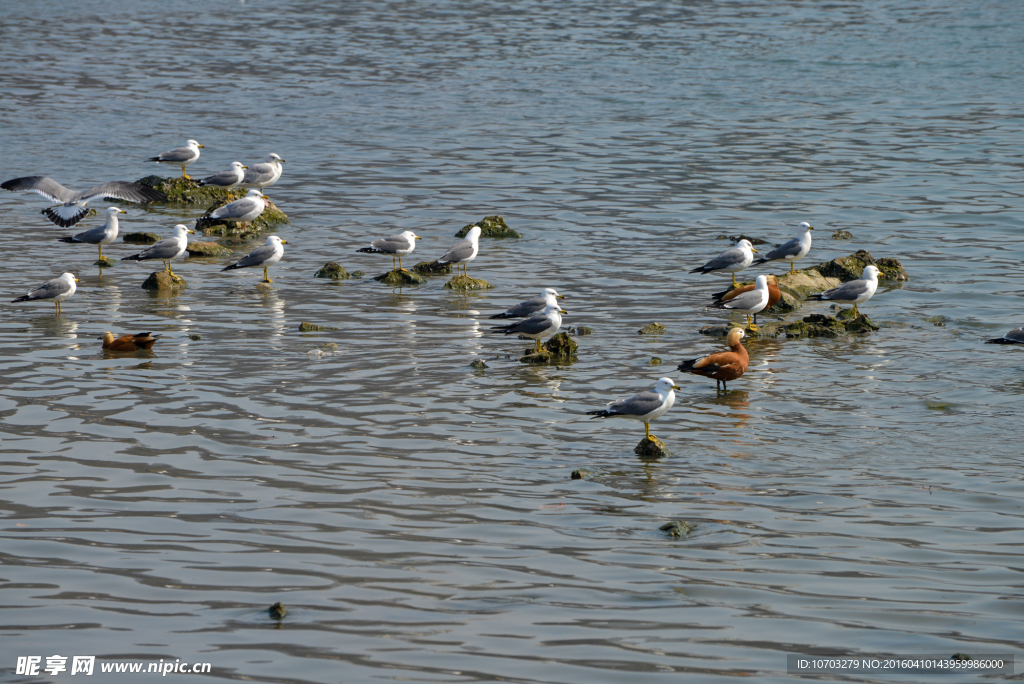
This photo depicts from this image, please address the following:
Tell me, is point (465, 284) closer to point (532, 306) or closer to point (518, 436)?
point (532, 306)

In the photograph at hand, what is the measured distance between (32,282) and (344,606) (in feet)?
41.3

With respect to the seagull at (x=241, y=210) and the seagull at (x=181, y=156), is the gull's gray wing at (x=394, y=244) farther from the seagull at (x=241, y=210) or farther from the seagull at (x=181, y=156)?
the seagull at (x=181, y=156)

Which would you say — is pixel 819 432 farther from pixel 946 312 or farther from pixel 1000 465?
pixel 946 312

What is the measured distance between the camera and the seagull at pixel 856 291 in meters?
17.2

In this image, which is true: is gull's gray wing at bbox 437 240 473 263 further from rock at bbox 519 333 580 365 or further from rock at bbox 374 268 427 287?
rock at bbox 519 333 580 365

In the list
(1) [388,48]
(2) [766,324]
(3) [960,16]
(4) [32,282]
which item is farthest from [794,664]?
(3) [960,16]

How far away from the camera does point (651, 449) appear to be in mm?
11344

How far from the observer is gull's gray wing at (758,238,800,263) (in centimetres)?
1948

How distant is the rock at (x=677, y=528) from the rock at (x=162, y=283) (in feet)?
37.9

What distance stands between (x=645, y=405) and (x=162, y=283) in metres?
9.94

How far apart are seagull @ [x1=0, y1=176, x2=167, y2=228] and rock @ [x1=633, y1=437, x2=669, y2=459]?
12.6 metres

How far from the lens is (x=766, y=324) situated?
58.2 ft

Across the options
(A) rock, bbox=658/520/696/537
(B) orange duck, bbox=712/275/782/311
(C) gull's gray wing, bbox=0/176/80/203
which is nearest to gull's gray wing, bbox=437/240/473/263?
(B) orange duck, bbox=712/275/782/311

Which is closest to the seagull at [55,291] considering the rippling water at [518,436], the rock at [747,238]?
the rippling water at [518,436]
